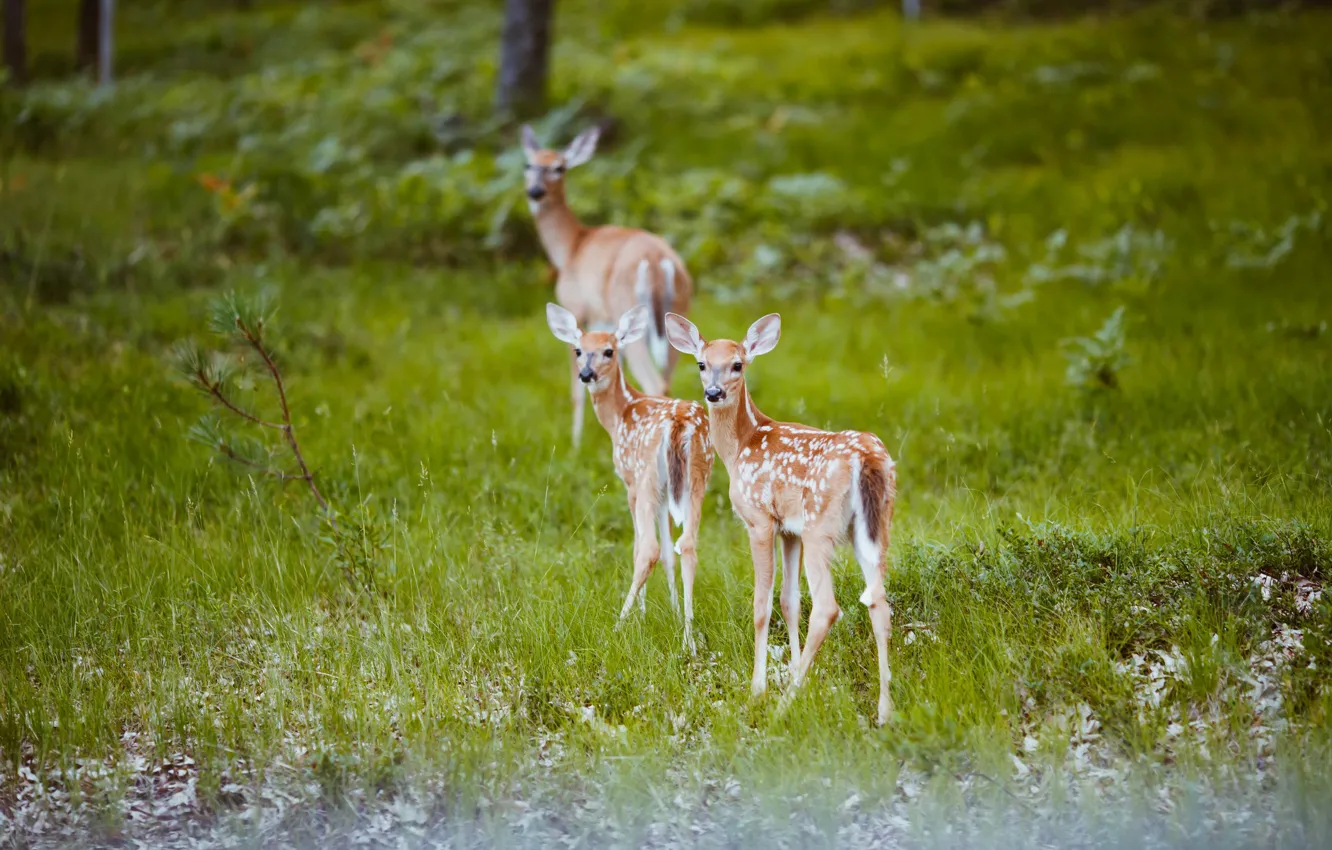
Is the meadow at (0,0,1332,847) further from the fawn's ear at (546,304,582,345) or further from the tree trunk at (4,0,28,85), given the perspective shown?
the tree trunk at (4,0,28,85)

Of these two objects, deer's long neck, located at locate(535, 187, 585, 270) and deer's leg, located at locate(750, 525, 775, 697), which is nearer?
deer's leg, located at locate(750, 525, 775, 697)

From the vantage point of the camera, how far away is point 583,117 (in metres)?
14.0

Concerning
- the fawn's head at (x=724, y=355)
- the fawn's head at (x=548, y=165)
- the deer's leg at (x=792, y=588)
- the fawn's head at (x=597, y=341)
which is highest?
the fawn's head at (x=548, y=165)

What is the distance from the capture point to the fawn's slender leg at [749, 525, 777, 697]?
4598 millimetres

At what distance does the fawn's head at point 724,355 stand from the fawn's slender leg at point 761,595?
0.56m

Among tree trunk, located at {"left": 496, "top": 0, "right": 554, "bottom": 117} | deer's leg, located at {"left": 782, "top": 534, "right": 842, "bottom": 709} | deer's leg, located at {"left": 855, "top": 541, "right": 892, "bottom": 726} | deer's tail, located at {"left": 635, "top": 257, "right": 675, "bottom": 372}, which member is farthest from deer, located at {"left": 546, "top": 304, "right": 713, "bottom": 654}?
tree trunk, located at {"left": 496, "top": 0, "right": 554, "bottom": 117}

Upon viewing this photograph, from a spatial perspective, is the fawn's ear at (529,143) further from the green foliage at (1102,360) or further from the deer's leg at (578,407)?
the green foliage at (1102,360)

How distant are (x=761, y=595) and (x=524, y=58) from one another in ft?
35.8

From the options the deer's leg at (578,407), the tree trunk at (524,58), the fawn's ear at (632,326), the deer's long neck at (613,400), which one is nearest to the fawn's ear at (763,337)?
the fawn's ear at (632,326)

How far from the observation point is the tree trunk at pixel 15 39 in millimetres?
19641

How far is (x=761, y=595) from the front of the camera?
15.2 ft

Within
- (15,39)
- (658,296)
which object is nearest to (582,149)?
(658,296)

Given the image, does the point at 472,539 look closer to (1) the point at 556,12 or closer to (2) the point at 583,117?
(2) the point at 583,117

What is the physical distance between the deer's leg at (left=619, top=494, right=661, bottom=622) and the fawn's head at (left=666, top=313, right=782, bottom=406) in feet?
2.45
